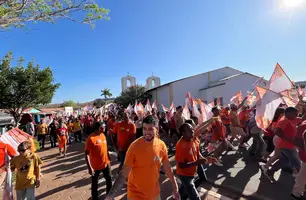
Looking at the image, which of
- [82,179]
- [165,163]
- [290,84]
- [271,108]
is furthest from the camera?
[82,179]

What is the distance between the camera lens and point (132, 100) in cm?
3186

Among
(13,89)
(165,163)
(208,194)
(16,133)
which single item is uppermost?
(13,89)

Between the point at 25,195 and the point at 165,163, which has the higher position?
the point at 165,163

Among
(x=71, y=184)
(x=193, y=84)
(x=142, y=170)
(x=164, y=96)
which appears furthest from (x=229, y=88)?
(x=142, y=170)

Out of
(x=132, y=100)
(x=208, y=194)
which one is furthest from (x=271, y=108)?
(x=132, y=100)

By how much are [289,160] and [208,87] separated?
86.7 feet

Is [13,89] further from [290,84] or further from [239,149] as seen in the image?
[290,84]

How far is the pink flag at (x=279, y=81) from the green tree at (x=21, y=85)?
62.8 ft

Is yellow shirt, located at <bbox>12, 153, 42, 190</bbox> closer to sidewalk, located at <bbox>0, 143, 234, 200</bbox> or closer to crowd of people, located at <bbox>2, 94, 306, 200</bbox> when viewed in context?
crowd of people, located at <bbox>2, 94, 306, 200</bbox>

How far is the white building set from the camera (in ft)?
88.9

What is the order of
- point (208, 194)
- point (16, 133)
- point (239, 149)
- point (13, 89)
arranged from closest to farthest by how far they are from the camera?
point (16, 133) < point (208, 194) < point (239, 149) < point (13, 89)

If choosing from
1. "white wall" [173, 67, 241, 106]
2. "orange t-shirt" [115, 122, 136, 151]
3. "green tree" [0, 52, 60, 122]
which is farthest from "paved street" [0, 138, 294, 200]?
"white wall" [173, 67, 241, 106]

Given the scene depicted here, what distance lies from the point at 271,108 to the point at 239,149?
322 centimetres

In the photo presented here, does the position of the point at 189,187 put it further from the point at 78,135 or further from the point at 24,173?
the point at 78,135
